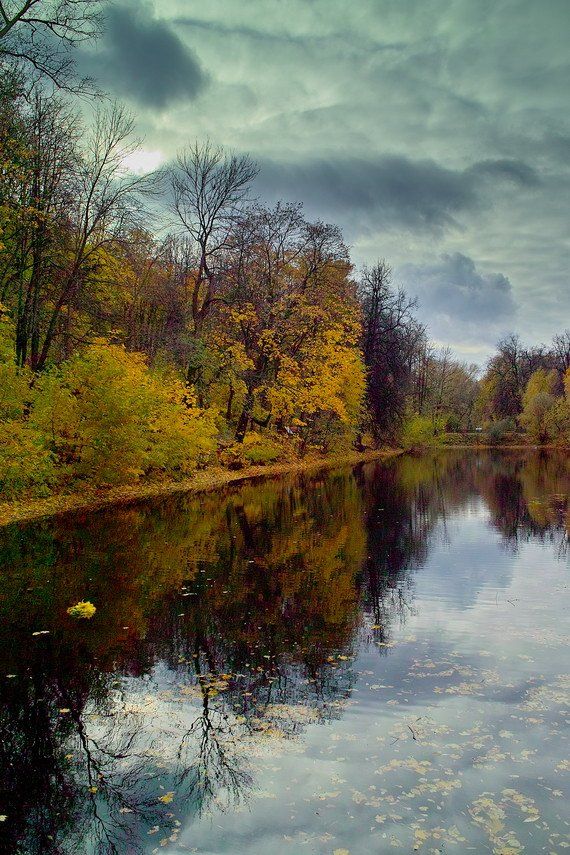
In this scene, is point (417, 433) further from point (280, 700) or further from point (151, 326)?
point (280, 700)

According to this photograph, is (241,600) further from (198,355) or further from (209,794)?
(198,355)

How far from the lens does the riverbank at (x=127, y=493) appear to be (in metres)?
16.2

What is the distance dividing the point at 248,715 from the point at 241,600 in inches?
145

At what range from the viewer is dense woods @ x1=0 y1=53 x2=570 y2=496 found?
18172 millimetres

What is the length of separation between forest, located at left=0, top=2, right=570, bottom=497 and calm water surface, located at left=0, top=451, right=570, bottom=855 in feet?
19.1

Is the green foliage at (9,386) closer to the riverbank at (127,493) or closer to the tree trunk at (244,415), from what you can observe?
the riverbank at (127,493)

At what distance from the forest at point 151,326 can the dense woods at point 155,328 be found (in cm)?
8

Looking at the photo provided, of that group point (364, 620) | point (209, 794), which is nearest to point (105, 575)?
point (364, 620)

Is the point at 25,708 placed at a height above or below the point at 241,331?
below

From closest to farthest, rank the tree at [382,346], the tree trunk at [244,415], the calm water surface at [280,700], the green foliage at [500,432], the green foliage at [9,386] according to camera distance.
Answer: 1. the calm water surface at [280,700]
2. the green foliage at [9,386]
3. the tree trunk at [244,415]
4. the tree at [382,346]
5. the green foliage at [500,432]

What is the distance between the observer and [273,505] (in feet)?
67.6

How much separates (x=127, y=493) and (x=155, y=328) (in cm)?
1857

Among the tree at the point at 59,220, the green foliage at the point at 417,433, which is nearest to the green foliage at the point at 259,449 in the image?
the tree at the point at 59,220

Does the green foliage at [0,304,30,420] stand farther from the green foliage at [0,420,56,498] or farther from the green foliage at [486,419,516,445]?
the green foliage at [486,419,516,445]
